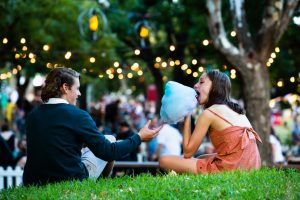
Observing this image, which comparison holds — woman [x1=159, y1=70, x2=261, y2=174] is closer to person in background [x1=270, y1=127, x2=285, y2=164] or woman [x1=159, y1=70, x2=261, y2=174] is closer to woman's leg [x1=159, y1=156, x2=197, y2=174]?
woman's leg [x1=159, y1=156, x2=197, y2=174]

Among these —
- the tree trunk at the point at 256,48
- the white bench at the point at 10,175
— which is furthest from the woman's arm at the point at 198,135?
the tree trunk at the point at 256,48

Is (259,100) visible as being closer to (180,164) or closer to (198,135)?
(198,135)

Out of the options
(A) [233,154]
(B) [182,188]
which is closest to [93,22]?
(A) [233,154]

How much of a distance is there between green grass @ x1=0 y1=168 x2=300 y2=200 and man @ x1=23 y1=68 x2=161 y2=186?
363 mm

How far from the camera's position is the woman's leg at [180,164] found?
6.86m

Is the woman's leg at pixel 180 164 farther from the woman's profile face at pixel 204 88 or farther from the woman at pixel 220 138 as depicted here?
the woman's profile face at pixel 204 88

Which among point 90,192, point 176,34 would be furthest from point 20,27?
point 90,192

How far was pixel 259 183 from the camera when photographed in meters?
5.47

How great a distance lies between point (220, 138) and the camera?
274 inches

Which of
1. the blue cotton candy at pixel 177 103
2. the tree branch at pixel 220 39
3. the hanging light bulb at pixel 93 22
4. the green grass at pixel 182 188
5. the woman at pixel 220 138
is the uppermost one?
the hanging light bulb at pixel 93 22

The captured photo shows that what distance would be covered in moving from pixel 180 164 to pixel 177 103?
0.59 metres

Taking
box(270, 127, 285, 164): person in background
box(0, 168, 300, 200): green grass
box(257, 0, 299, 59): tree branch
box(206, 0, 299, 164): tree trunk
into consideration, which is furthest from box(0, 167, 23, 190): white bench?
box(0, 168, 300, 200): green grass

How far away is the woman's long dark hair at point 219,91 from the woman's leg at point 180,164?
65 cm

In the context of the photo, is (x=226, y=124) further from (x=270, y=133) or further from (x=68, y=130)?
(x=270, y=133)
